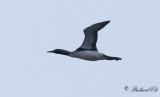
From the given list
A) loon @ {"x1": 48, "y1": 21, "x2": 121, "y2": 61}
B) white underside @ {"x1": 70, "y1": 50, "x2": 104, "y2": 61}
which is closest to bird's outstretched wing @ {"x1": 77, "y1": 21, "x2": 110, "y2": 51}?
loon @ {"x1": 48, "y1": 21, "x2": 121, "y2": 61}

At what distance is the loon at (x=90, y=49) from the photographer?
21.5 metres

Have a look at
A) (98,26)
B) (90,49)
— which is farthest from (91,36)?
(98,26)

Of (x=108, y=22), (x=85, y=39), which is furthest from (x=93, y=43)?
(x=108, y=22)

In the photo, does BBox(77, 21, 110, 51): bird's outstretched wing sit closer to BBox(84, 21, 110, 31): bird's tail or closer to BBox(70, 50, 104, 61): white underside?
BBox(84, 21, 110, 31): bird's tail

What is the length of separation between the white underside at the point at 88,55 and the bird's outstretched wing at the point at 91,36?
1.17 feet

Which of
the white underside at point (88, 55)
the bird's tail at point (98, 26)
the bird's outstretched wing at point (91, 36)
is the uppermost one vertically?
the bird's tail at point (98, 26)

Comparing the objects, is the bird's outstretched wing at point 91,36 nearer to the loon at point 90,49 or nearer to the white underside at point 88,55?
the loon at point 90,49

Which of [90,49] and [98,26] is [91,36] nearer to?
[90,49]

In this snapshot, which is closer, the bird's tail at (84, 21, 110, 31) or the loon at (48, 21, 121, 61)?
the bird's tail at (84, 21, 110, 31)

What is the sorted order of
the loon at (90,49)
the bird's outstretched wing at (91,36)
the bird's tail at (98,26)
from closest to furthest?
the bird's tail at (98,26), the bird's outstretched wing at (91,36), the loon at (90,49)

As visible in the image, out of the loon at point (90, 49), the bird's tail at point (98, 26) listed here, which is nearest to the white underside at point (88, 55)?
the loon at point (90, 49)

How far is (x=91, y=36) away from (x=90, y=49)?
742mm

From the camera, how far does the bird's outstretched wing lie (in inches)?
836

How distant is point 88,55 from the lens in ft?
71.8
